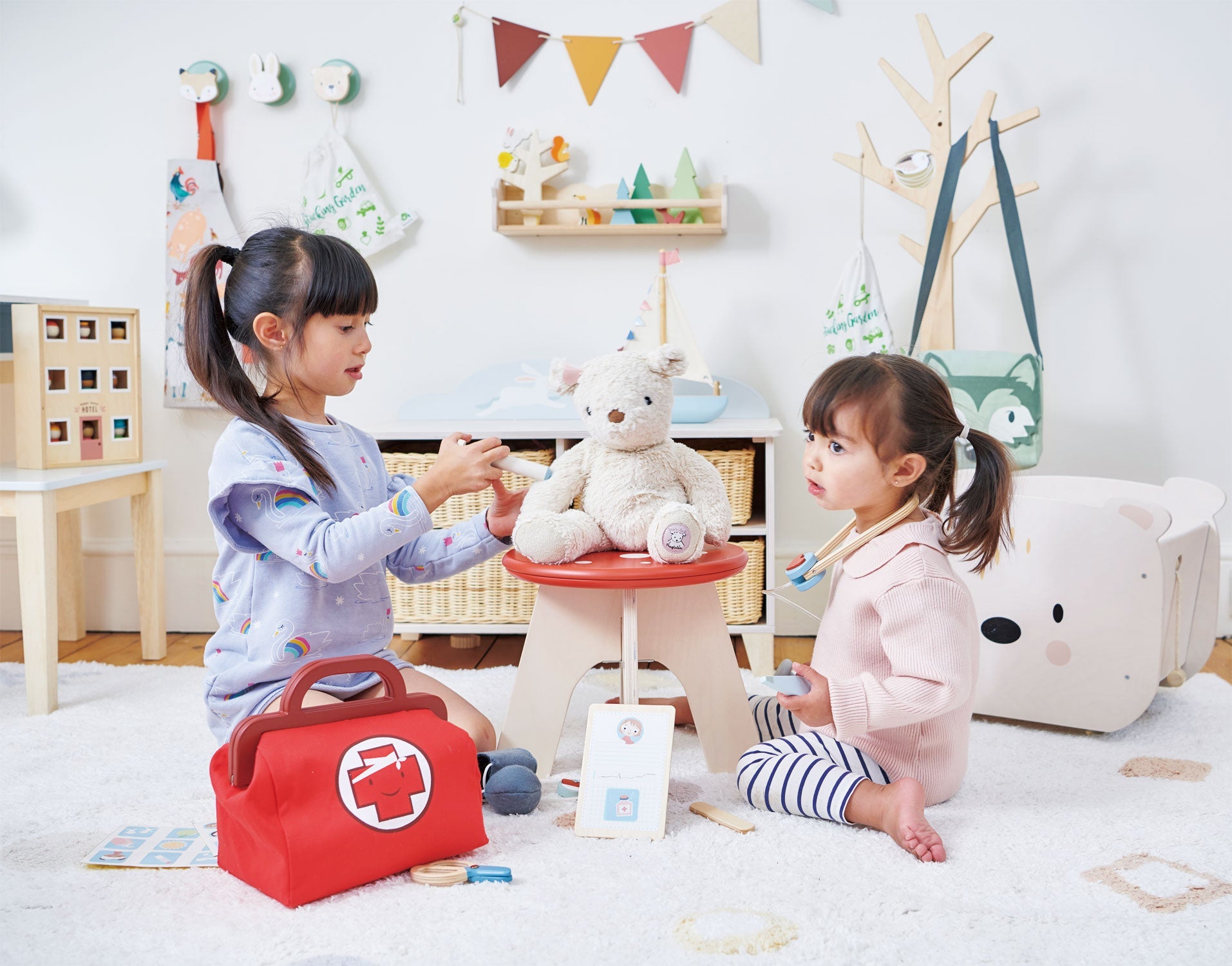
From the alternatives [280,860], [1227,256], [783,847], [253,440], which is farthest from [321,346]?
[1227,256]

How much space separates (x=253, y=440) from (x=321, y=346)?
0.13 metres

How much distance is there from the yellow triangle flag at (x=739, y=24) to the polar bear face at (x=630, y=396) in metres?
0.96

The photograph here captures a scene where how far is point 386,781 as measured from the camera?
3.13 feet

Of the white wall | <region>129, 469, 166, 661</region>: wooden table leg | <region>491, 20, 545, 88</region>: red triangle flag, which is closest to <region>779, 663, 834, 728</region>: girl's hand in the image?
the white wall

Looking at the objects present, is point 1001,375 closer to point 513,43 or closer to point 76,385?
point 513,43

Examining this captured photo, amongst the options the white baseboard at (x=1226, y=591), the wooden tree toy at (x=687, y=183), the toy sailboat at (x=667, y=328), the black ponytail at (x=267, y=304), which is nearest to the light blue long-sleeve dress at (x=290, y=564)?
the black ponytail at (x=267, y=304)

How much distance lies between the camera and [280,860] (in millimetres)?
894

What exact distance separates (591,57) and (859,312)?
0.72 meters

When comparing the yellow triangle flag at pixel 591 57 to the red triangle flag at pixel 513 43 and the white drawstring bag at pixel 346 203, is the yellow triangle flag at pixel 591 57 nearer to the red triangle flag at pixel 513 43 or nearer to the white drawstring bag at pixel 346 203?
the red triangle flag at pixel 513 43

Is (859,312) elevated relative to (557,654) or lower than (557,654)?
elevated

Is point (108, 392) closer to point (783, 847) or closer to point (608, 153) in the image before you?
point (608, 153)

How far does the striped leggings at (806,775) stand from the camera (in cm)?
109

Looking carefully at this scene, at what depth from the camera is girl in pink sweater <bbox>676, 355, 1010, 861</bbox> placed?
1052mm

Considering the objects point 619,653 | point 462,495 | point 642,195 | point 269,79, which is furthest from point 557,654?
point 269,79
